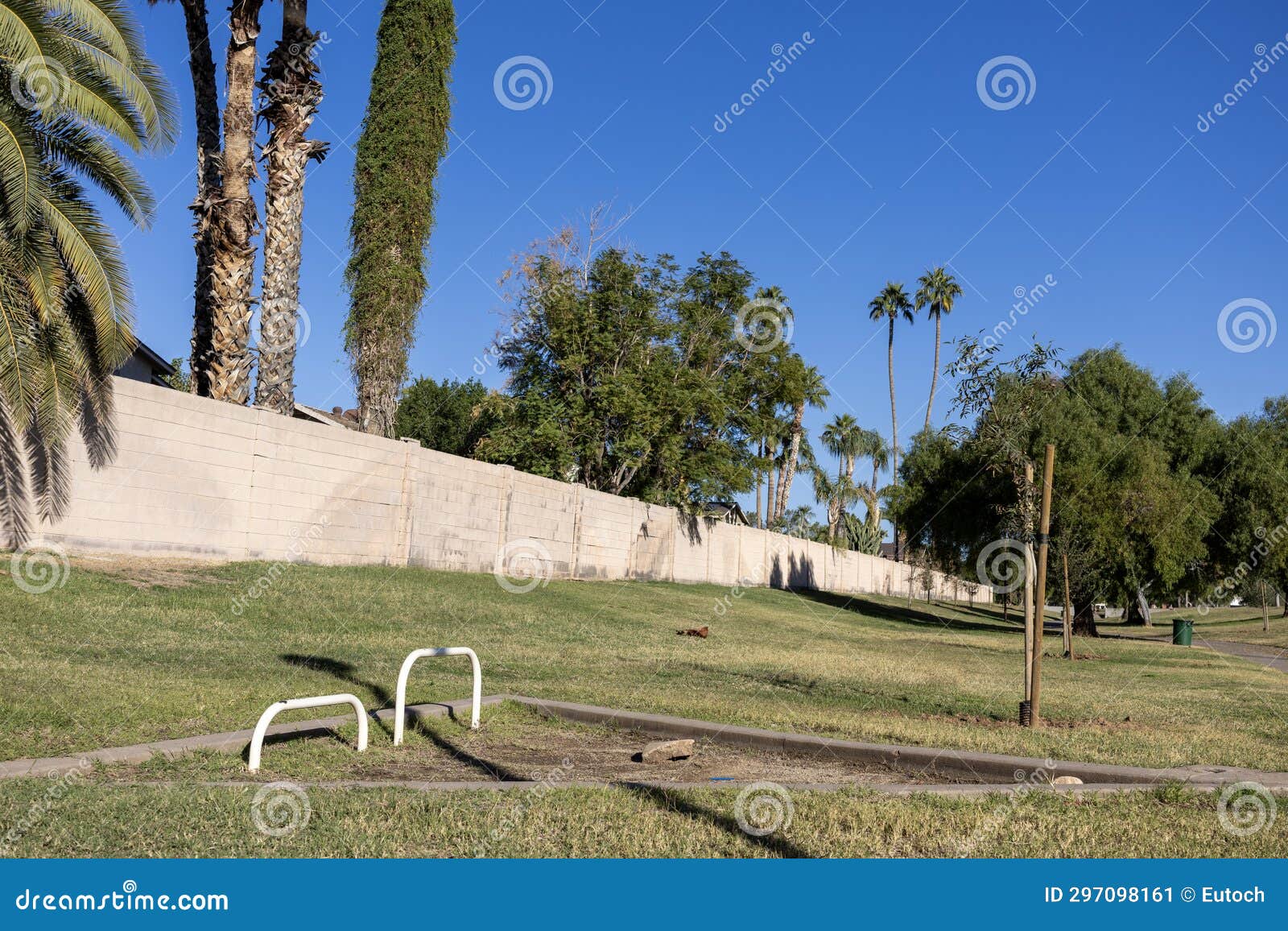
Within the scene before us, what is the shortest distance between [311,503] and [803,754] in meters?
12.7

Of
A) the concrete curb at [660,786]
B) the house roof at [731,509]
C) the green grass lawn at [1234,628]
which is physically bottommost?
the green grass lawn at [1234,628]

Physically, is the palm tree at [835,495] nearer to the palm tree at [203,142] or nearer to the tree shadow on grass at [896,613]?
the tree shadow on grass at [896,613]

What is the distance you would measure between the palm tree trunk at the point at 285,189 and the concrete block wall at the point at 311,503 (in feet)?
5.09

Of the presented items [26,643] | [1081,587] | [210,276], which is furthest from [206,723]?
[1081,587]

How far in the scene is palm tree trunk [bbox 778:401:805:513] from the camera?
52875mm

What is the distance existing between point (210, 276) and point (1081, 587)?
26429 millimetres

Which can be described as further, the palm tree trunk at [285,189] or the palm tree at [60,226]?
the palm tree trunk at [285,189]

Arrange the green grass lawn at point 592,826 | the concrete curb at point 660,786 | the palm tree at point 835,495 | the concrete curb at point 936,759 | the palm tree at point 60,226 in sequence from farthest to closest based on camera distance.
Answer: the palm tree at point 835,495, the palm tree at point 60,226, the concrete curb at point 936,759, the concrete curb at point 660,786, the green grass lawn at point 592,826

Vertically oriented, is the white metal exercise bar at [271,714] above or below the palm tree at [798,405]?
below

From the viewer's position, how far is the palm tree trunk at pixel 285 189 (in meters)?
19.3

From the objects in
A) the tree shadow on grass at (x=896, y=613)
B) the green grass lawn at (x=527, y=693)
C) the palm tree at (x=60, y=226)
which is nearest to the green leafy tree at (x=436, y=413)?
the tree shadow on grass at (x=896, y=613)

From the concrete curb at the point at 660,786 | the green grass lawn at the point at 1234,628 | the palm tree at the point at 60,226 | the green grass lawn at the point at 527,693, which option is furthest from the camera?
the green grass lawn at the point at 1234,628

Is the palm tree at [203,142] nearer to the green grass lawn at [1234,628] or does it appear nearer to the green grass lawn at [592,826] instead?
the green grass lawn at [592,826]

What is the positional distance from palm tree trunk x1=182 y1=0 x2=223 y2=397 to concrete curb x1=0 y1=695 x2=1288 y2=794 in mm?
12160
